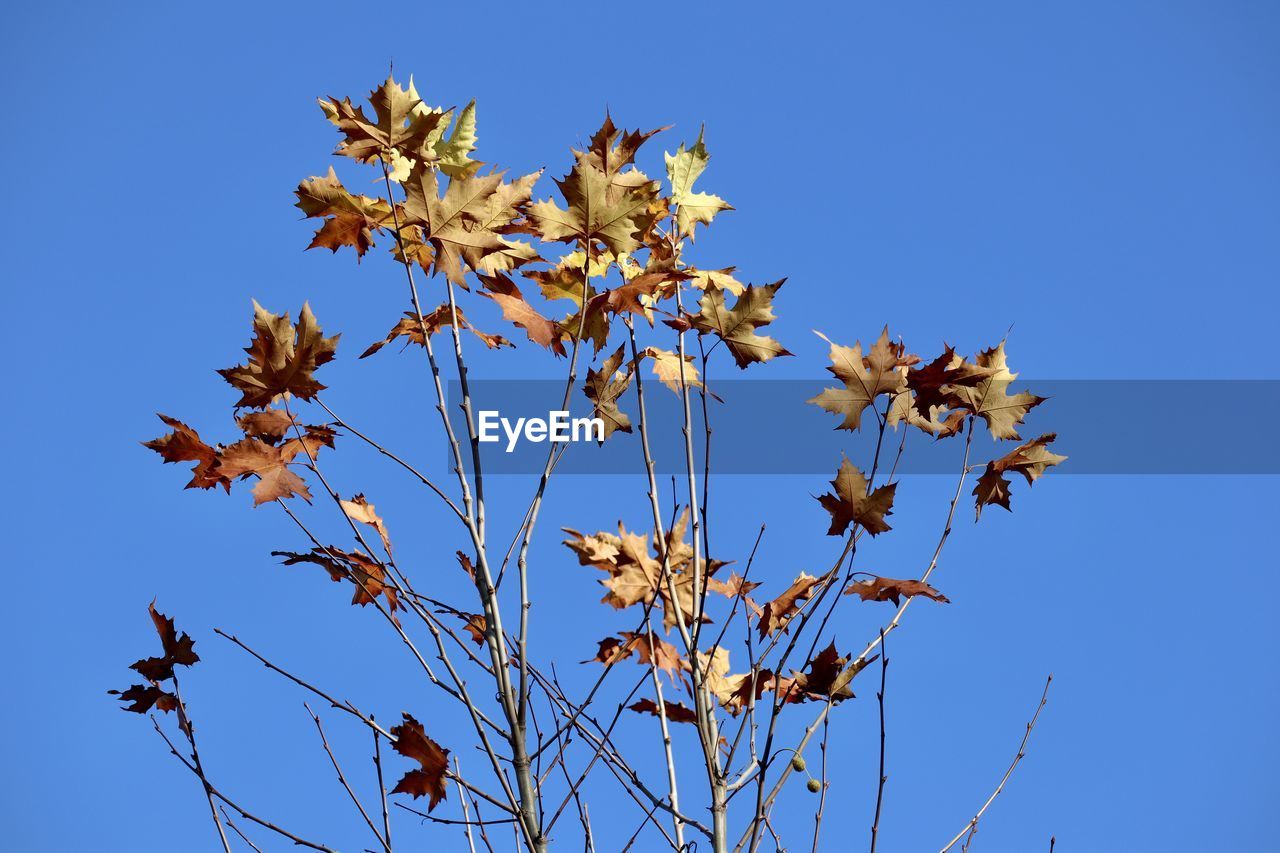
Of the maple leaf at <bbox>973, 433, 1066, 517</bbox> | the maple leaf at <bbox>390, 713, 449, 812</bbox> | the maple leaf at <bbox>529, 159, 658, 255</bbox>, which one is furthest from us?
the maple leaf at <bbox>973, 433, 1066, 517</bbox>

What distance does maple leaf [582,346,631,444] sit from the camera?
270 centimetres

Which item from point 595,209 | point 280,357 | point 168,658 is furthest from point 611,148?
point 168,658

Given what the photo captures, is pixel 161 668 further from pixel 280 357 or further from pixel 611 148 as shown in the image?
pixel 611 148

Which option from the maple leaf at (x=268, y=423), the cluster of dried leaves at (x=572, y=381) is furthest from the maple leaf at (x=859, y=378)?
the maple leaf at (x=268, y=423)

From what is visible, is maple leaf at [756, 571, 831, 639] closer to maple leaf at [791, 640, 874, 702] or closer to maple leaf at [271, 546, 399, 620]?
maple leaf at [791, 640, 874, 702]

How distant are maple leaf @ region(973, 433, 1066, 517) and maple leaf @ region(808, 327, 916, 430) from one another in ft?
1.61

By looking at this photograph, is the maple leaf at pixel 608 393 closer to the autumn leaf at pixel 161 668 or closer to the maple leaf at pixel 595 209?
the maple leaf at pixel 595 209

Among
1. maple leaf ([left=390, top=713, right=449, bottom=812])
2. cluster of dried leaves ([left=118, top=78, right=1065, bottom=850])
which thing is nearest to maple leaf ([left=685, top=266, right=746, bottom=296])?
cluster of dried leaves ([left=118, top=78, right=1065, bottom=850])

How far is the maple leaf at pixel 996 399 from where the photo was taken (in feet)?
9.58

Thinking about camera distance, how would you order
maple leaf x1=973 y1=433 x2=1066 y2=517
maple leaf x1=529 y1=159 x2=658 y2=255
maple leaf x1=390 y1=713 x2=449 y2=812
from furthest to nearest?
maple leaf x1=973 y1=433 x2=1066 y2=517
maple leaf x1=529 y1=159 x2=658 y2=255
maple leaf x1=390 y1=713 x2=449 y2=812

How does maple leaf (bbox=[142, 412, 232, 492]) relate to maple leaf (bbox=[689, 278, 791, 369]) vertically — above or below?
below

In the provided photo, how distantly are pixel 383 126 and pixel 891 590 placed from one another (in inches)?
67.5

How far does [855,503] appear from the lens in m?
2.49

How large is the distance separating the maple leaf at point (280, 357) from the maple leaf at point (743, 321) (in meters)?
0.95
